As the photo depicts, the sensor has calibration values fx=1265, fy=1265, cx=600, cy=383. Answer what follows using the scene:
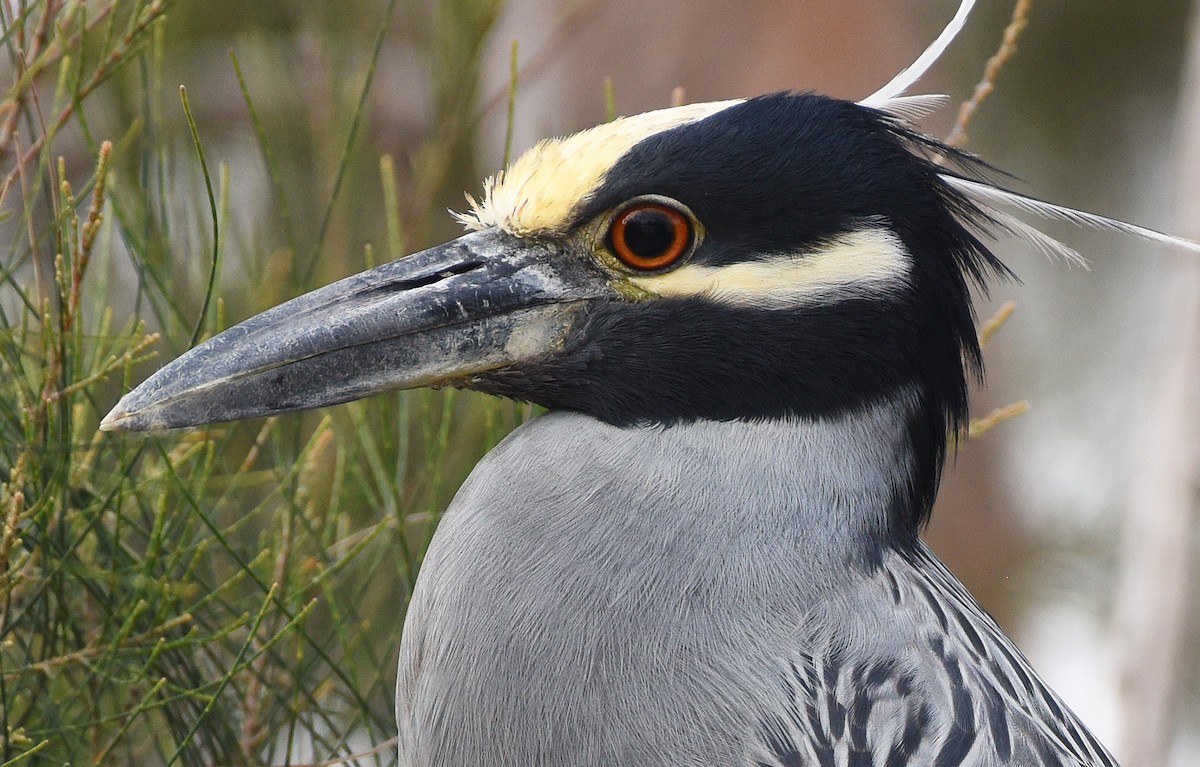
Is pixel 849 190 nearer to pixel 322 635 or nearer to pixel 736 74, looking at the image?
pixel 322 635

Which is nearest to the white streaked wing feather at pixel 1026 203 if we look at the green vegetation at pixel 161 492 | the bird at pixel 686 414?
the bird at pixel 686 414

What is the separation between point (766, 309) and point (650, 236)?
0.74ft

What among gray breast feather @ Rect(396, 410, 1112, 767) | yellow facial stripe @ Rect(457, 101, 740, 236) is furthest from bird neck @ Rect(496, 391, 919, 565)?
yellow facial stripe @ Rect(457, 101, 740, 236)

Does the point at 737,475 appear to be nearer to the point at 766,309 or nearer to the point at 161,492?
the point at 766,309

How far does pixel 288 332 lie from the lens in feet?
6.56

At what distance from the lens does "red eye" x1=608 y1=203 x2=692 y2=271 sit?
6.75ft

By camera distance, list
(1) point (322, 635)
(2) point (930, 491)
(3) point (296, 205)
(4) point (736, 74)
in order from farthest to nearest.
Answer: (4) point (736, 74), (3) point (296, 205), (1) point (322, 635), (2) point (930, 491)

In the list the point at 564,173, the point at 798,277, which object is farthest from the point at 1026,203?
the point at 564,173

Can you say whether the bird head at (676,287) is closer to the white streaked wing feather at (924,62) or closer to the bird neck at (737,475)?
the bird neck at (737,475)

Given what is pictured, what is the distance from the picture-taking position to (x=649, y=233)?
2.07 metres

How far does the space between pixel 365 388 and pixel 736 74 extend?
13.1ft

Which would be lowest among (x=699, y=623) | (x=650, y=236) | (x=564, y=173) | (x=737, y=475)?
(x=699, y=623)

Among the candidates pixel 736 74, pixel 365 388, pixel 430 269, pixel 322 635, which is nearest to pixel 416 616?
pixel 365 388

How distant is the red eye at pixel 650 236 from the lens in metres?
2.06
